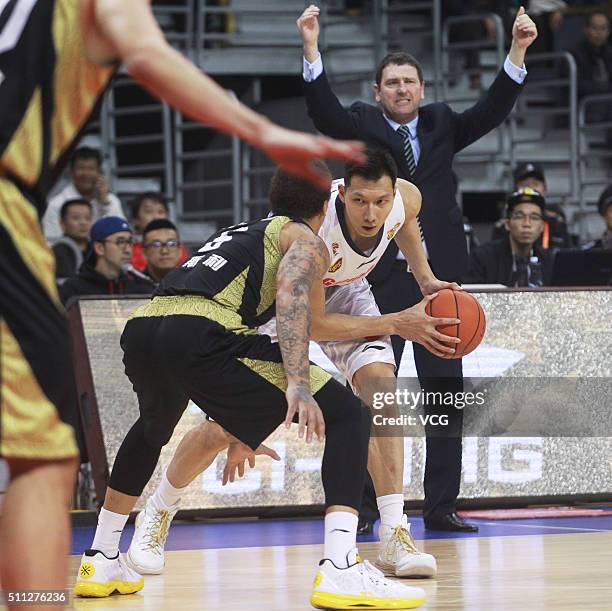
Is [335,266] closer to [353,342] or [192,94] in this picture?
[353,342]

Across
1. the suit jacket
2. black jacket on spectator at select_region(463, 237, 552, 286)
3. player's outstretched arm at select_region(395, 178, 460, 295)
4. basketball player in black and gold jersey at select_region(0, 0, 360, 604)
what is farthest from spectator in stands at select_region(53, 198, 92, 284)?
basketball player in black and gold jersey at select_region(0, 0, 360, 604)

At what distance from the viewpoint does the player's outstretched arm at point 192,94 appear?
2.54 metres

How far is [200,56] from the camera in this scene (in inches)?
554

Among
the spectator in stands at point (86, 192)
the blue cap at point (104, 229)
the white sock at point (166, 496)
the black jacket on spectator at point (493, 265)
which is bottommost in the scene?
the white sock at point (166, 496)

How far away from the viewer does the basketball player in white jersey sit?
5418 mm

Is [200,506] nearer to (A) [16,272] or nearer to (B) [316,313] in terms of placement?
(B) [316,313]

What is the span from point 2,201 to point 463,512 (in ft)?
18.1

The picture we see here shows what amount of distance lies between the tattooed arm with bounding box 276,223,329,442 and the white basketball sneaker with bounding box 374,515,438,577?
3.55 ft

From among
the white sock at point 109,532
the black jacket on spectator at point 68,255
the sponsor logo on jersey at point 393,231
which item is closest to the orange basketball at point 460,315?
the sponsor logo on jersey at point 393,231

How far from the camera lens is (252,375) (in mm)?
4727

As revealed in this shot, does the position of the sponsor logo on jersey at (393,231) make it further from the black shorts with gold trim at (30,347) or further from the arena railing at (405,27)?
the arena railing at (405,27)

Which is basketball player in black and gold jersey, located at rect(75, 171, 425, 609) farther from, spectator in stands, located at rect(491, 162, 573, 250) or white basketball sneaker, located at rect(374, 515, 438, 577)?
spectator in stands, located at rect(491, 162, 573, 250)

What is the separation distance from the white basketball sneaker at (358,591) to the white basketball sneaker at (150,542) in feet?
3.71

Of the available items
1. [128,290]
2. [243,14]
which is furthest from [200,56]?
[128,290]
